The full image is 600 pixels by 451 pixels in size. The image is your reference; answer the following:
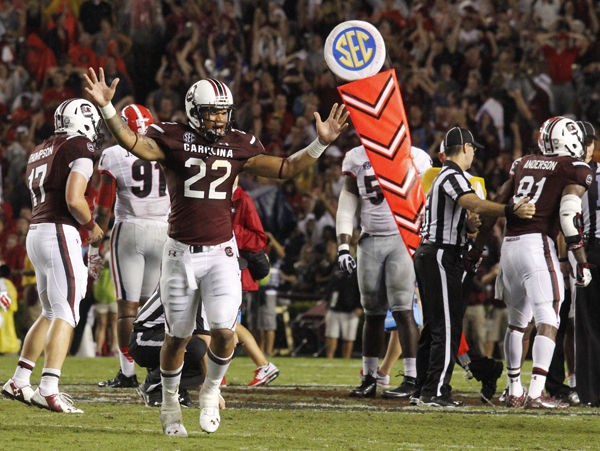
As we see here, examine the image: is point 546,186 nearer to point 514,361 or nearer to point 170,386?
point 514,361

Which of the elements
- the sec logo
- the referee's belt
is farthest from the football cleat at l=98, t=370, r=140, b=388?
the sec logo

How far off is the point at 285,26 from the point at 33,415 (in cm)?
1216

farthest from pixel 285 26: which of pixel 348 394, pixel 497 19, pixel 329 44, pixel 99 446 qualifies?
pixel 99 446

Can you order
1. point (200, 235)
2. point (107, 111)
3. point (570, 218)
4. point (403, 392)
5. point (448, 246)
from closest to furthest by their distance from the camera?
point (107, 111)
point (200, 235)
point (570, 218)
point (448, 246)
point (403, 392)

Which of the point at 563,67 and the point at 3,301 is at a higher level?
the point at 563,67

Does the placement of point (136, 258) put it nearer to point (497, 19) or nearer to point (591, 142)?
point (591, 142)

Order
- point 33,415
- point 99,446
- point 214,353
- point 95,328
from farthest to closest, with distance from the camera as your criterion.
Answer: point 95,328
point 33,415
point 214,353
point 99,446

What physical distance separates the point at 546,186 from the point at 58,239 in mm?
3392

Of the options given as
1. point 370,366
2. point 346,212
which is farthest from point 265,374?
point 346,212

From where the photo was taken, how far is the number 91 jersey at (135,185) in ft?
29.1

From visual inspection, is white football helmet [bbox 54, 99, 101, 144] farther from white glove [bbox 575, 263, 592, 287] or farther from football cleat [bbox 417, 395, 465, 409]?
white glove [bbox 575, 263, 592, 287]

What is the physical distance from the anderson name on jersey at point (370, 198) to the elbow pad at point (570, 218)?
1547 mm

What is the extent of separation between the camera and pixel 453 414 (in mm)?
7324

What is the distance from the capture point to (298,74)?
17.8m
